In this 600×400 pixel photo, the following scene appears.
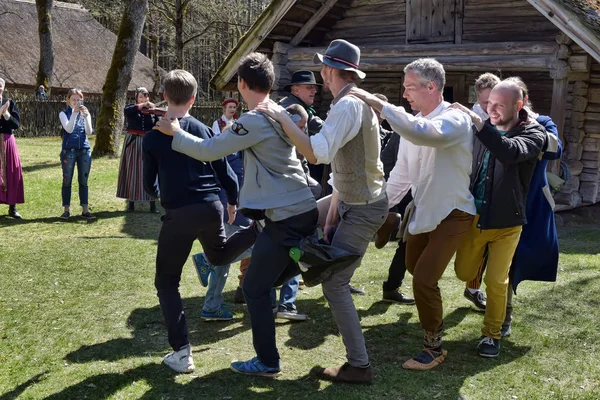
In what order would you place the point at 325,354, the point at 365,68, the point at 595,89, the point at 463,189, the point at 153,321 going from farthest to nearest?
the point at 365,68
the point at 595,89
the point at 153,321
the point at 325,354
the point at 463,189

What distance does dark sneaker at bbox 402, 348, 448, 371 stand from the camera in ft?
13.9

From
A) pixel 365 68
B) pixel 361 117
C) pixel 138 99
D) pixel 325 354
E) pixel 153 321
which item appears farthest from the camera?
pixel 365 68

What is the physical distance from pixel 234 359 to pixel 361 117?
1.87 metres

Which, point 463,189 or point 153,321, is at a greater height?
point 463,189

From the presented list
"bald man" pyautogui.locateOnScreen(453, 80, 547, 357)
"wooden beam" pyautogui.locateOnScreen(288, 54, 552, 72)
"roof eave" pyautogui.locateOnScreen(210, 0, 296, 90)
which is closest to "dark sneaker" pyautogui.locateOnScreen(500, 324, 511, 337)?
"bald man" pyautogui.locateOnScreen(453, 80, 547, 357)

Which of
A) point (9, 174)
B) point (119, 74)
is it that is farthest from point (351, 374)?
point (119, 74)

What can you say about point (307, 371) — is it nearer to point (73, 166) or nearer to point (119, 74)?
point (73, 166)

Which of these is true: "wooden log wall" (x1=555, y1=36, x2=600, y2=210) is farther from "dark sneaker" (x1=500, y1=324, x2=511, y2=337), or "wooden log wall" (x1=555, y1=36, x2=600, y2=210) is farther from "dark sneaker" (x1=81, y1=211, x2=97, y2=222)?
"dark sneaker" (x1=81, y1=211, x2=97, y2=222)

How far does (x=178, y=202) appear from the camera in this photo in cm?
399

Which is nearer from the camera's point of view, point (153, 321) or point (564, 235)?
point (153, 321)

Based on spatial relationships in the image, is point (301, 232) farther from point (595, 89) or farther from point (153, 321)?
point (595, 89)

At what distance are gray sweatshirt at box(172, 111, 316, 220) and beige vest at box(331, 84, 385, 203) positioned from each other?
227 millimetres

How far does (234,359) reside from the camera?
4391 mm

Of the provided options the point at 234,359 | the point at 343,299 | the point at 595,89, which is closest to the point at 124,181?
the point at 234,359
